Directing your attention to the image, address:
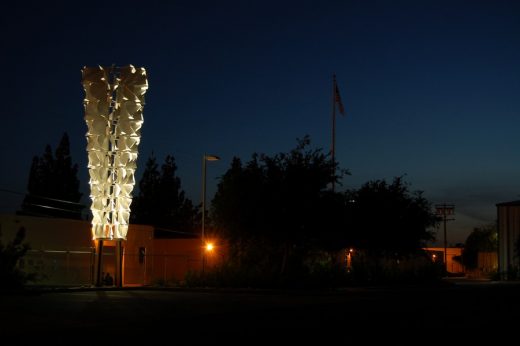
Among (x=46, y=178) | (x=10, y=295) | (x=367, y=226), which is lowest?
(x=10, y=295)

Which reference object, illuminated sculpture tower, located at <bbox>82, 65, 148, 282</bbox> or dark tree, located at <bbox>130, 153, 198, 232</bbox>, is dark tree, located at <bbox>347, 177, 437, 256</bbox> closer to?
illuminated sculpture tower, located at <bbox>82, 65, 148, 282</bbox>

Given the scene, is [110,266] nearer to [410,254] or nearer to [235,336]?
[410,254]

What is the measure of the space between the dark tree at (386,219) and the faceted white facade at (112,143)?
16880 millimetres

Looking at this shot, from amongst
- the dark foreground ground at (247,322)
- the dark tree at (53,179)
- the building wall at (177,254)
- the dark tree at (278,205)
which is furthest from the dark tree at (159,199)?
the dark foreground ground at (247,322)

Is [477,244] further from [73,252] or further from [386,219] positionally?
[73,252]

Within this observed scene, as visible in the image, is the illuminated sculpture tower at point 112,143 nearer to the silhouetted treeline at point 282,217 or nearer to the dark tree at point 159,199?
the silhouetted treeline at point 282,217

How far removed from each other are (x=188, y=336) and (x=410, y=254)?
134 ft

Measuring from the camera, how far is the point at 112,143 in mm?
41156

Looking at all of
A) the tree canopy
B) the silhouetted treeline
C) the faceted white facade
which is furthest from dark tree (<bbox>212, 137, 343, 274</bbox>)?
the tree canopy

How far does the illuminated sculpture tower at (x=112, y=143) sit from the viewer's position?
41.0 metres

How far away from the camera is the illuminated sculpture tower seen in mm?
40969

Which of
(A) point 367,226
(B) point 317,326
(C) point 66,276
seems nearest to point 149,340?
(B) point 317,326

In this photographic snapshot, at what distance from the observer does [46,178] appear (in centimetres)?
6894

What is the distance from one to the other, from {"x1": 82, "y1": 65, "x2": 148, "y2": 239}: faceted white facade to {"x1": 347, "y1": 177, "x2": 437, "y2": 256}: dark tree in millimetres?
16880
